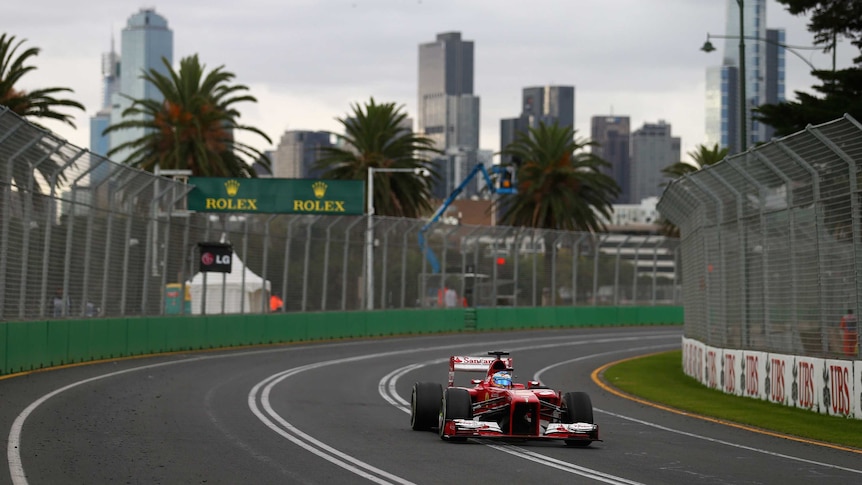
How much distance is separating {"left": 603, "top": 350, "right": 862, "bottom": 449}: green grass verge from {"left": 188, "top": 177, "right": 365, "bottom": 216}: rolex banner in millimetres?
18899

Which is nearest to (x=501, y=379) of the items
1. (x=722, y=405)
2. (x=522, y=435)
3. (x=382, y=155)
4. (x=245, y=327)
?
(x=522, y=435)

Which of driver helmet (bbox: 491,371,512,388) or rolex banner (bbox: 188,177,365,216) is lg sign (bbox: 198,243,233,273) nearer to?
rolex banner (bbox: 188,177,365,216)

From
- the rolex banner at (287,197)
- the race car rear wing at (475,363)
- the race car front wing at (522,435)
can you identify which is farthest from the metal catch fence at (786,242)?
the rolex banner at (287,197)

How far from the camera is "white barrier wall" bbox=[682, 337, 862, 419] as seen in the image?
19250 millimetres

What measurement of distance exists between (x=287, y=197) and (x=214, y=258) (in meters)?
13.9

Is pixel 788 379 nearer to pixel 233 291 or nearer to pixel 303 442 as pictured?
pixel 303 442

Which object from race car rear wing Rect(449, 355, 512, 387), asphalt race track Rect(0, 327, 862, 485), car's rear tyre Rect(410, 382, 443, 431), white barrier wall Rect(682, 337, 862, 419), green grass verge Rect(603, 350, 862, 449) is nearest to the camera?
asphalt race track Rect(0, 327, 862, 485)

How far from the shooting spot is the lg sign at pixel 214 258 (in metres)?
38.6

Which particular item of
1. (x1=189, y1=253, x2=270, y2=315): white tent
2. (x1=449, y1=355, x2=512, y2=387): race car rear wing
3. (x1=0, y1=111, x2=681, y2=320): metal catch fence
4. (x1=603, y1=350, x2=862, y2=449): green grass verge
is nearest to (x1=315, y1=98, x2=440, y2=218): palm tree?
(x1=0, y1=111, x2=681, y2=320): metal catch fence

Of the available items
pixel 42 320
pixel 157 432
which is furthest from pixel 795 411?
pixel 42 320

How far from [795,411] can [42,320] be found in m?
14.8

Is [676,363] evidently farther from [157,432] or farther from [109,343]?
[157,432]

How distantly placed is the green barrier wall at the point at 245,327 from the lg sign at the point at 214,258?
4.49 feet

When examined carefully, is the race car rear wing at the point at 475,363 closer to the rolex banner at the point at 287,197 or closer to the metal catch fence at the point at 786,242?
the metal catch fence at the point at 786,242
